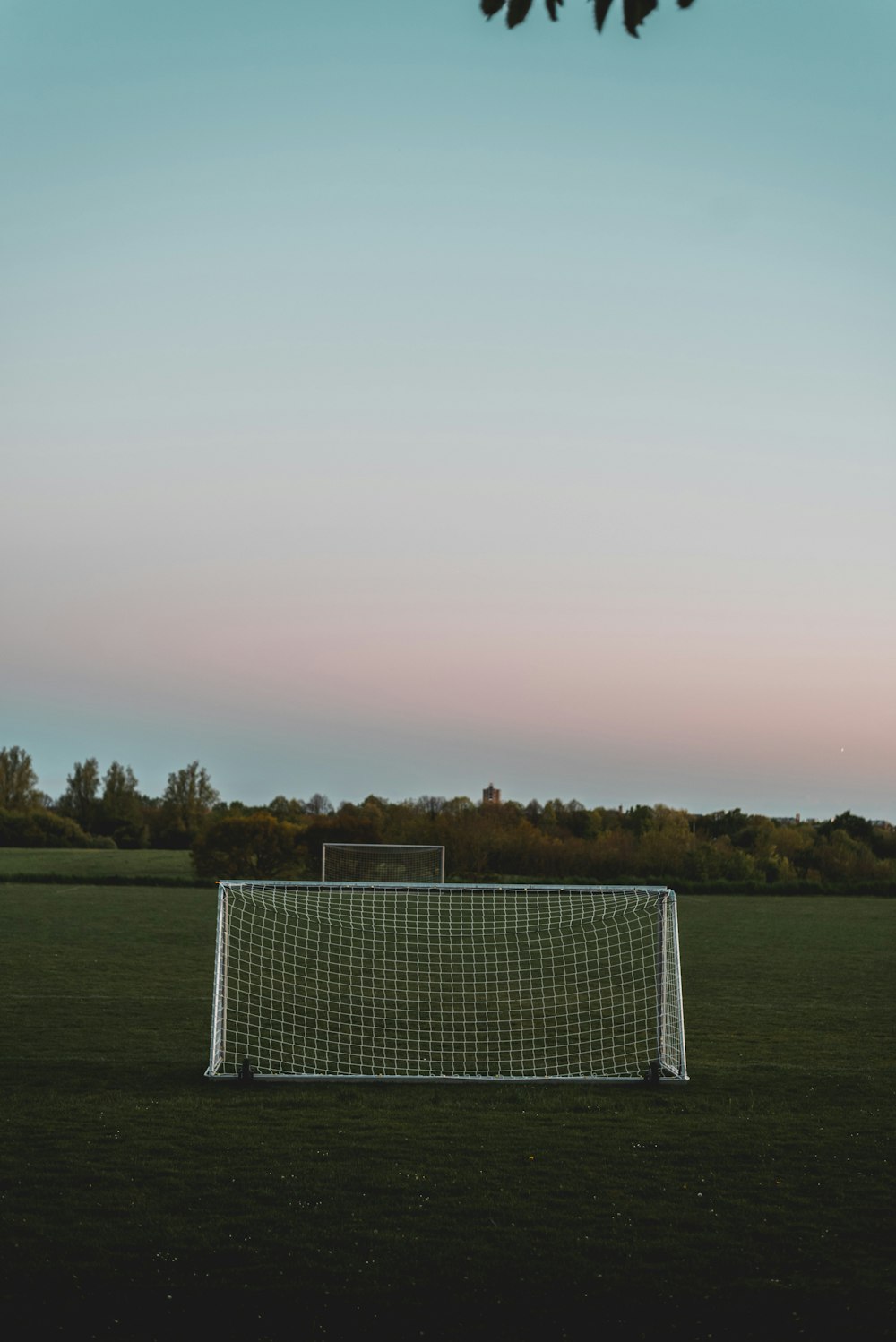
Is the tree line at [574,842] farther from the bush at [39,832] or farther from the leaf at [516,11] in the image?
the leaf at [516,11]

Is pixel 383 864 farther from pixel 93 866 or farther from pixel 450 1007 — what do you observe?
pixel 450 1007

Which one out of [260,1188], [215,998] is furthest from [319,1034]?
[260,1188]

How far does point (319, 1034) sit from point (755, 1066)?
346 cm

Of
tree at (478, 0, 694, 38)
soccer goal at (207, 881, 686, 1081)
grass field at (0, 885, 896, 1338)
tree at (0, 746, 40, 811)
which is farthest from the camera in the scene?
tree at (0, 746, 40, 811)

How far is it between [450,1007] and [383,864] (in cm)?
1858

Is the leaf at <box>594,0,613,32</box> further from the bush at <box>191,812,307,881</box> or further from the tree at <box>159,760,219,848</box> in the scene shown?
the tree at <box>159,760,219,848</box>

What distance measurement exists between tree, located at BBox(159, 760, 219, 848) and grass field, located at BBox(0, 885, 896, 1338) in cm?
4236

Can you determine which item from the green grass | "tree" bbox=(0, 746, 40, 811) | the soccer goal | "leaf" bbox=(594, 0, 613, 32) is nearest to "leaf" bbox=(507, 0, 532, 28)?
"leaf" bbox=(594, 0, 613, 32)

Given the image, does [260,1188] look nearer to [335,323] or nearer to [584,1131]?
[584,1131]

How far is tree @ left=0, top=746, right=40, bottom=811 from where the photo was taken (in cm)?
5784

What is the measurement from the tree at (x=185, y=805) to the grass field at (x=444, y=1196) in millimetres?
42361

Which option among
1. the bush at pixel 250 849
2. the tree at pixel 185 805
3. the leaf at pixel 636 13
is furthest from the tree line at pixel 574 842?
the leaf at pixel 636 13

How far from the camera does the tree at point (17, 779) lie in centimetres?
5784

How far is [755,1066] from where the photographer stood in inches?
303
